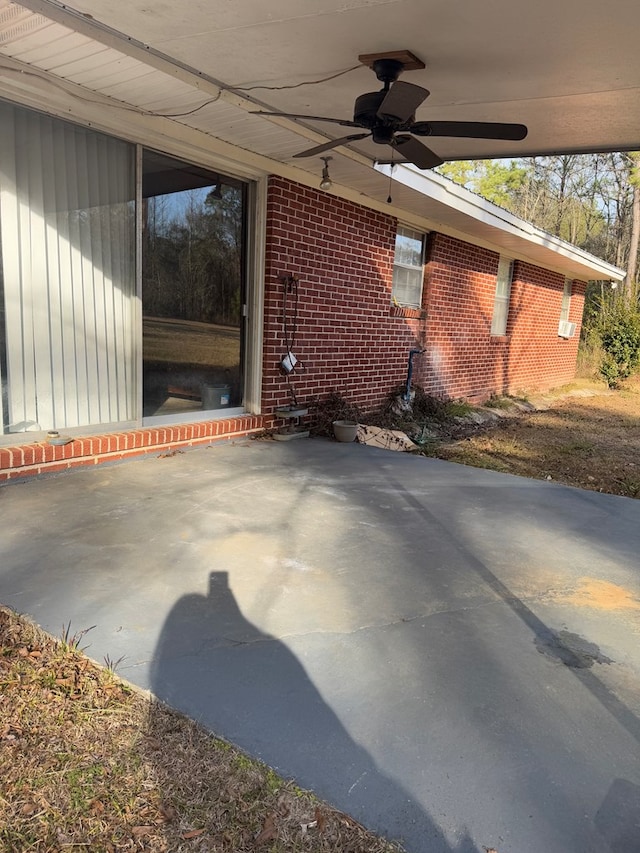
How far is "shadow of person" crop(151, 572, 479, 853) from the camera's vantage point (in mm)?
1531

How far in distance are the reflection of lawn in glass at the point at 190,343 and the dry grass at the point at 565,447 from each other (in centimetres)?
244

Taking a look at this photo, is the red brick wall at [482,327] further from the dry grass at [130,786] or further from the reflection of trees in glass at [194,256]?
the dry grass at [130,786]

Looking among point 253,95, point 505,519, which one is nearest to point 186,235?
point 253,95

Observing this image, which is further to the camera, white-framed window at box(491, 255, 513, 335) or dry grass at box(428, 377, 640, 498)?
white-framed window at box(491, 255, 513, 335)

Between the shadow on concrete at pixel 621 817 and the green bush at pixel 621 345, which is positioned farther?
the green bush at pixel 621 345

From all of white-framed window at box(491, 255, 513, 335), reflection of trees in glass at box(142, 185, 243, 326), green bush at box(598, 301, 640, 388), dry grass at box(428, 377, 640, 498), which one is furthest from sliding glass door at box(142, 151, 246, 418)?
green bush at box(598, 301, 640, 388)

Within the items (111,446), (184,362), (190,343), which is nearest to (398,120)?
(190,343)

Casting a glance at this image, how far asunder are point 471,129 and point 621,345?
13.4m

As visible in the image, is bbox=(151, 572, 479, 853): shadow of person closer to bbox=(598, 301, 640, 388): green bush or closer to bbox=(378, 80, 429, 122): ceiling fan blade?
bbox=(378, 80, 429, 122): ceiling fan blade

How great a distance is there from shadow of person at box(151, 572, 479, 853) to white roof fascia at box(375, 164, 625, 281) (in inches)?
187

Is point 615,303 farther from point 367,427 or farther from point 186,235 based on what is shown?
point 186,235

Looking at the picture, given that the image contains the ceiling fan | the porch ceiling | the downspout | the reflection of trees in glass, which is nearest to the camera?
the porch ceiling

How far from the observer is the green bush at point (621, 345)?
14969mm

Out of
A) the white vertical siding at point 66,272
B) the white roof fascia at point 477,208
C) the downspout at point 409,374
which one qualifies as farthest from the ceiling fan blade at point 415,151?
the downspout at point 409,374
